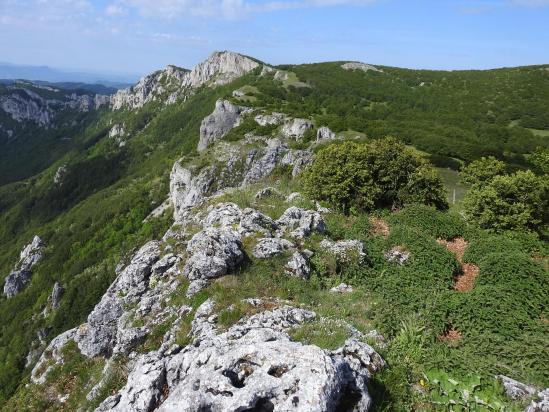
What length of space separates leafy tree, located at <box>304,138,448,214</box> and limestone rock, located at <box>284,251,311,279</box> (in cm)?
1010

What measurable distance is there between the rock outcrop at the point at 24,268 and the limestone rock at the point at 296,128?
106m

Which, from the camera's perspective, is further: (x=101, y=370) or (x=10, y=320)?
(x=10, y=320)

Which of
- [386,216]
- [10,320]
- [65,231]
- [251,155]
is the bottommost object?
[10,320]

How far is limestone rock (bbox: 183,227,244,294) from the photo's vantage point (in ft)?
54.2

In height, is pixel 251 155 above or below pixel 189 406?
below

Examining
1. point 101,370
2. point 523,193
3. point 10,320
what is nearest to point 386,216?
point 523,193

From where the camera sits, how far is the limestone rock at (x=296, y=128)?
76625 mm

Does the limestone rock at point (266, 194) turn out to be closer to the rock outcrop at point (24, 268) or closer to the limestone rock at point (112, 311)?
the limestone rock at point (112, 311)

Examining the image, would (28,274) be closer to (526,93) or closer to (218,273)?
(218,273)

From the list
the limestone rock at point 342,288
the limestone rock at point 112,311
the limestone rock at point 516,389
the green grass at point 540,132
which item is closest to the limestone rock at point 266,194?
the limestone rock at point 112,311

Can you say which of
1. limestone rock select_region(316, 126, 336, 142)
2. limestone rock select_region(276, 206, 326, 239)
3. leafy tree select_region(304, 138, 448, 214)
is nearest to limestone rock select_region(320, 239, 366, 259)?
limestone rock select_region(276, 206, 326, 239)

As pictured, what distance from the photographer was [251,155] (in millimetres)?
73312

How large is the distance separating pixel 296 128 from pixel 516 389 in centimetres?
7106

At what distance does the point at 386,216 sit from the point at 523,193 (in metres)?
8.71
